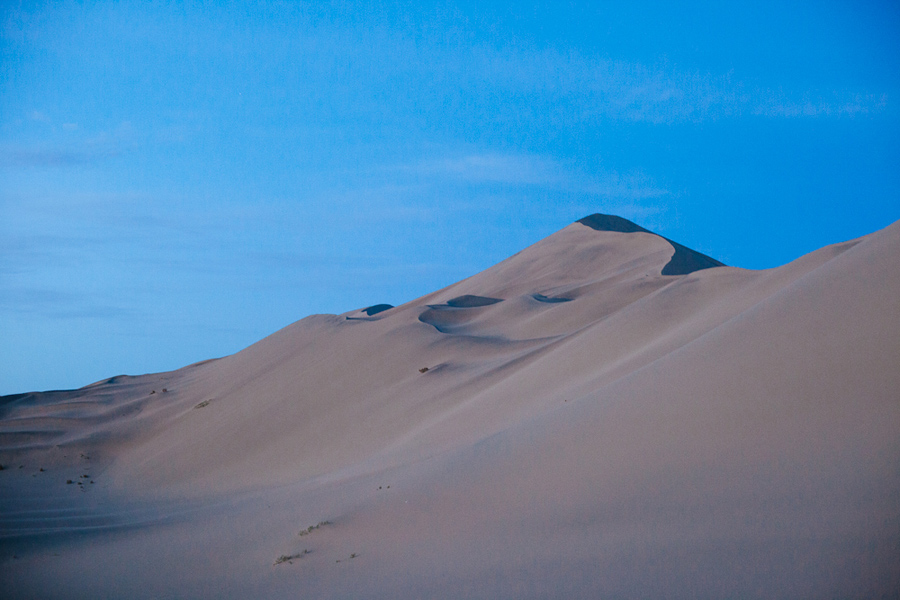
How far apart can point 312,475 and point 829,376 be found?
31.8 feet

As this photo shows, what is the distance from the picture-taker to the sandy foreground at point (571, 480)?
4938 mm

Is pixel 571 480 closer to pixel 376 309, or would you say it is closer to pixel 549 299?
pixel 549 299

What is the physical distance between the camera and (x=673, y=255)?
2866 centimetres

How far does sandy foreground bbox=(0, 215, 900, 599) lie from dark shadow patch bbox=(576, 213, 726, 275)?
11.2 m

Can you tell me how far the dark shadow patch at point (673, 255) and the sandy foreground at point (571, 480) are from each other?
11201 millimetres

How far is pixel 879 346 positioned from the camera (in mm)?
6641

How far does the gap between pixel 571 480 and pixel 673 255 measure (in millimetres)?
23572

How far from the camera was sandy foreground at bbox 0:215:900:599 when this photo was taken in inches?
194

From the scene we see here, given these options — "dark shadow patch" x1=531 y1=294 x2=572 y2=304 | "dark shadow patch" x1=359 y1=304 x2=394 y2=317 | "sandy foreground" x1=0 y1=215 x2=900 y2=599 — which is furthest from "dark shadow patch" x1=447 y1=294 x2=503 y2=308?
"sandy foreground" x1=0 y1=215 x2=900 y2=599

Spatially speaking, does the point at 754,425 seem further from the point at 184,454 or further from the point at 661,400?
the point at 184,454

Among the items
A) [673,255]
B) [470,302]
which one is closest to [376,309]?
[470,302]

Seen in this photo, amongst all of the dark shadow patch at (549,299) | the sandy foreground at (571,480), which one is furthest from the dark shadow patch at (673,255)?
the sandy foreground at (571,480)

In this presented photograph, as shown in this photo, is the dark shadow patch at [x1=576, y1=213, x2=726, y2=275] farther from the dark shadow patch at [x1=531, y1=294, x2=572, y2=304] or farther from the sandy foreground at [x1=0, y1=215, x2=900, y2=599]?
Answer: the sandy foreground at [x1=0, y1=215, x2=900, y2=599]

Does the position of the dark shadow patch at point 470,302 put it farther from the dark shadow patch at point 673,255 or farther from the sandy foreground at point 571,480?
the sandy foreground at point 571,480
